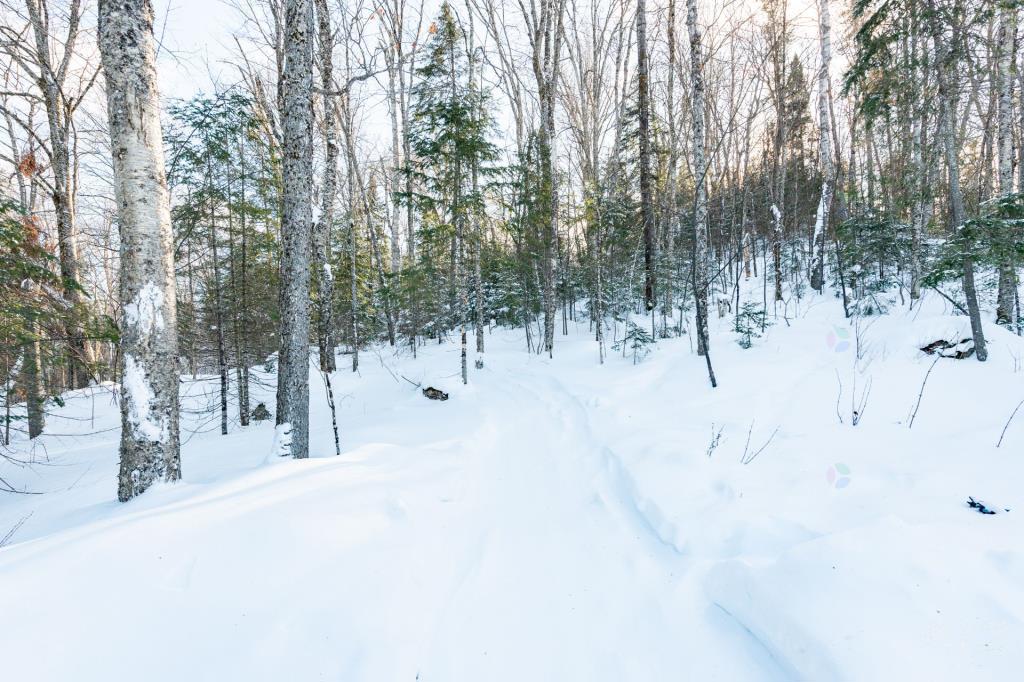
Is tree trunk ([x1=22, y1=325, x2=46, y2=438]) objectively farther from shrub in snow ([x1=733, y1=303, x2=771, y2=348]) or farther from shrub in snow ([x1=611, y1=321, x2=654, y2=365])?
shrub in snow ([x1=733, y1=303, x2=771, y2=348])

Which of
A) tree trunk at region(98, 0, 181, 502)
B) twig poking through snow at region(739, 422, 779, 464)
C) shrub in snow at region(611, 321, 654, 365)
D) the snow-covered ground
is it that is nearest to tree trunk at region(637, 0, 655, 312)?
shrub in snow at region(611, 321, 654, 365)

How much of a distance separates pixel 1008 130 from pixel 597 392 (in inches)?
375

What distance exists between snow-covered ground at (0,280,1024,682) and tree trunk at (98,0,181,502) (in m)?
0.43

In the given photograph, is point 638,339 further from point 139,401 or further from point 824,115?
point 824,115

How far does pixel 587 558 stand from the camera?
3229 millimetres

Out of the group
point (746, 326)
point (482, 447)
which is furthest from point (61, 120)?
point (746, 326)

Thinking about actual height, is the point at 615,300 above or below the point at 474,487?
above

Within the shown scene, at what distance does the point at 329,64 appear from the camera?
1010 centimetres

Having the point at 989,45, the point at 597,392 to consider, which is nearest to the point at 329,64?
the point at 597,392

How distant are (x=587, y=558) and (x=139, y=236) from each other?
4.57 meters

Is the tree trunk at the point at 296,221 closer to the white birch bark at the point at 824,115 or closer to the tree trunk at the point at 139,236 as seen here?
the tree trunk at the point at 139,236

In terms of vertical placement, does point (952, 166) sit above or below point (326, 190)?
below

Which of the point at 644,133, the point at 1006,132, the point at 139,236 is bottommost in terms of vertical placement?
the point at 139,236

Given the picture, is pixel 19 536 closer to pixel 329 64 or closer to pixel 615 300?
pixel 329 64
